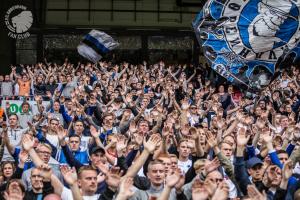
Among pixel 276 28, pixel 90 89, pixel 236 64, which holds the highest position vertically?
pixel 276 28

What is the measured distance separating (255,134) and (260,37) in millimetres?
3752

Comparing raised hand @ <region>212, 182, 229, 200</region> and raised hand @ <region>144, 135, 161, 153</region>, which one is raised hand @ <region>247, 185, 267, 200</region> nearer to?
raised hand @ <region>212, 182, 229, 200</region>

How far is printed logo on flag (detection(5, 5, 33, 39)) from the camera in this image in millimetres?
23391

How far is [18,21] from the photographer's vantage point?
78.3 feet

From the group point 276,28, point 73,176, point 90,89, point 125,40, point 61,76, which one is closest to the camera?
point 73,176

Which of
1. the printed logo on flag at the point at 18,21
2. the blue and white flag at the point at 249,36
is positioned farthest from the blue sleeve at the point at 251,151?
the printed logo on flag at the point at 18,21

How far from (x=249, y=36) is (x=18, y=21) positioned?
13.9 m

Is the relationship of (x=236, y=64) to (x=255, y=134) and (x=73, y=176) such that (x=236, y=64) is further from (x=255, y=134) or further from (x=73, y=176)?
(x=73, y=176)

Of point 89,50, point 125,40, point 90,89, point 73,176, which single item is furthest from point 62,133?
point 125,40

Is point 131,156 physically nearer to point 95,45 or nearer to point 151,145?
point 151,145

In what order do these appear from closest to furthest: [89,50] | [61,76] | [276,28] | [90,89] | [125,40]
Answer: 1. [276,28]
2. [90,89]
3. [61,76]
4. [89,50]
5. [125,40]

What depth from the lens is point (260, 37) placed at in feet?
40.3

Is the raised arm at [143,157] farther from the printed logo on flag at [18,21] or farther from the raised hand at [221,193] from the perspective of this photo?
the printed logo on flag at [18,21]

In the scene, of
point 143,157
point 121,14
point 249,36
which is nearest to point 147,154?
point 143,157
